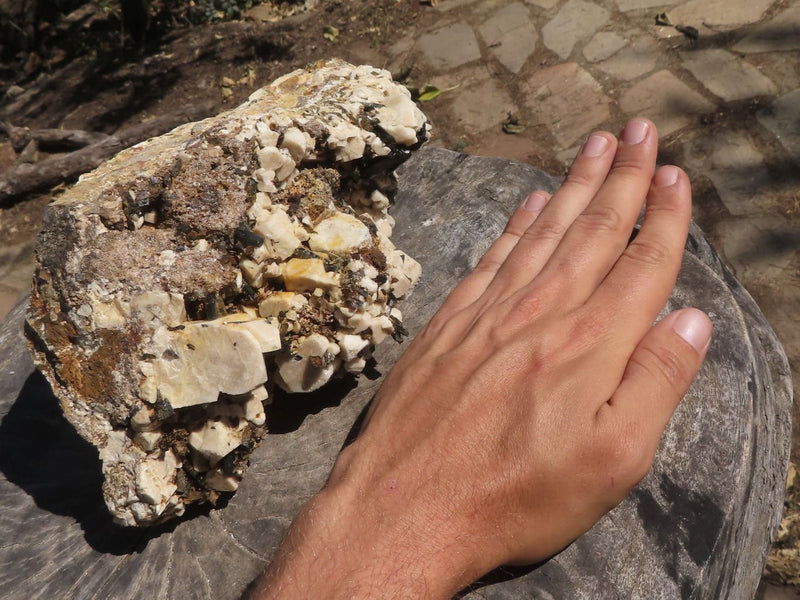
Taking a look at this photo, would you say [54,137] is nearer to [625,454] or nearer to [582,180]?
[582,180]

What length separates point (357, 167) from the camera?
1647 millimetres

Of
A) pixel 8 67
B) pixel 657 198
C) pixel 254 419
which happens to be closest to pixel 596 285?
pixel 657 198

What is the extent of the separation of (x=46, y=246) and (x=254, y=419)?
21.3 inches

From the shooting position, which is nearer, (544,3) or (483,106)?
(483,106)

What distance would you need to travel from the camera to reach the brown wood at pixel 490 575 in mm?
1274

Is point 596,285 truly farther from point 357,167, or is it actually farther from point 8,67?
point 8,67

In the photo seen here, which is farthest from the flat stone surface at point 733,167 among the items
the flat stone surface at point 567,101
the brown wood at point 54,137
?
the brown wood at point 54,137

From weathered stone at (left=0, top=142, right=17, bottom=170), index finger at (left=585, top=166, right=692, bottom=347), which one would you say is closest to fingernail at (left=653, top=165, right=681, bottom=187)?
index finger at (left=585, top=166, right=692, bottom=347)

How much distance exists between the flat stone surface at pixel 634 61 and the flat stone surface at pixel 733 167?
54 centimetres

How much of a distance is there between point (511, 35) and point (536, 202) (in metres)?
2.41

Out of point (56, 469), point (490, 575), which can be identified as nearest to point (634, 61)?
point (490, 575)

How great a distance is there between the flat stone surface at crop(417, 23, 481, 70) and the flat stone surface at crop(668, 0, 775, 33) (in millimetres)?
1076

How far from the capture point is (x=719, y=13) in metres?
3.41

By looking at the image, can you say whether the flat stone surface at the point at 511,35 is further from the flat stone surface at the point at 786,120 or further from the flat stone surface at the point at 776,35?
the flat stone surface at the point at 786,120
